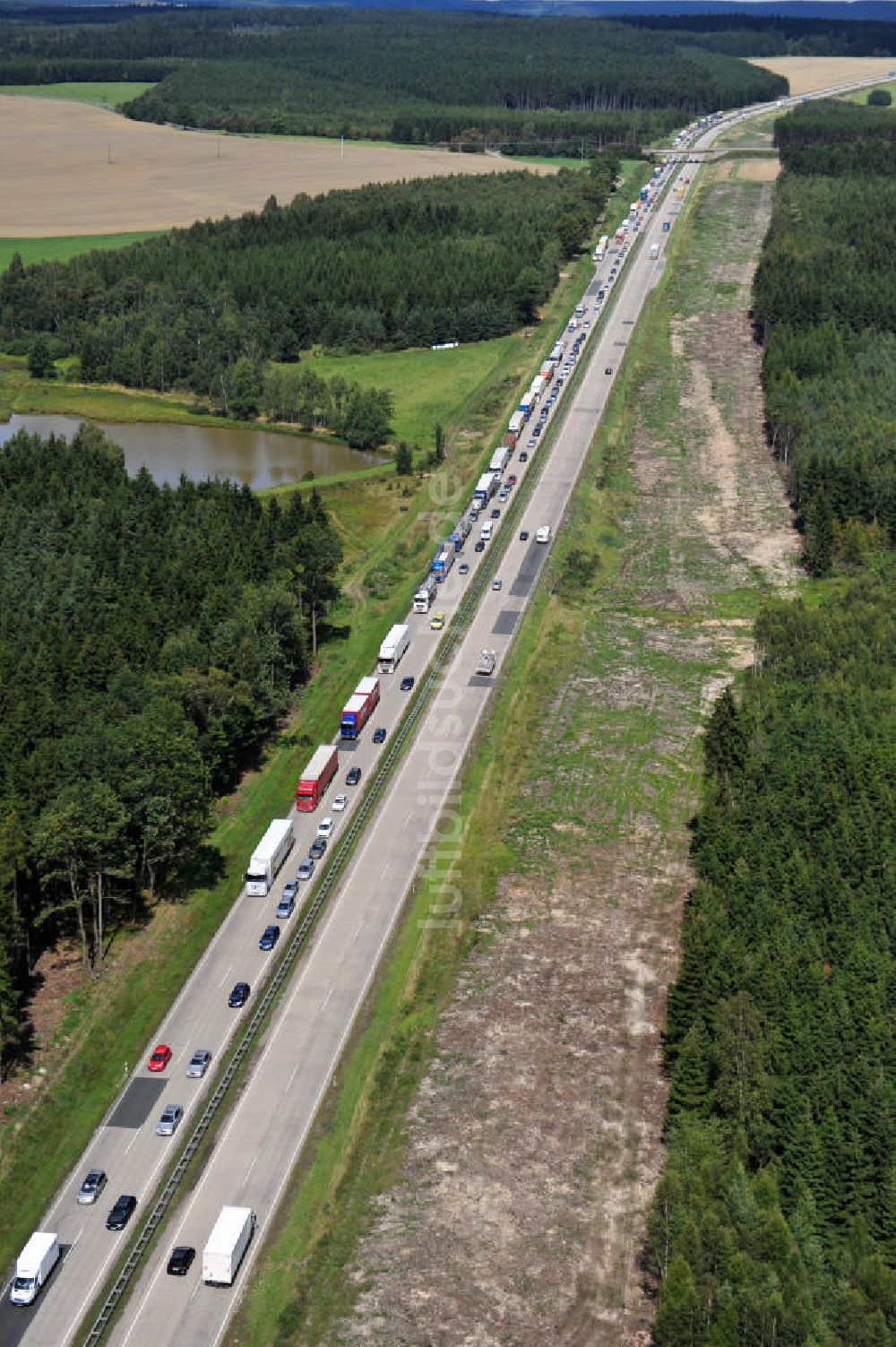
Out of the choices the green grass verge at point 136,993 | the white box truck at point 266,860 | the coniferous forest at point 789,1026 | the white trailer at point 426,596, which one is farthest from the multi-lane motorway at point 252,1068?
the coniferous forest at point 789,1026

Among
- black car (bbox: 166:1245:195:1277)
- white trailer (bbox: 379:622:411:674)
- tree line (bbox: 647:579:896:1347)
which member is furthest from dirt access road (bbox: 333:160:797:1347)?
white trailer (bbox: 379:622:411:674)

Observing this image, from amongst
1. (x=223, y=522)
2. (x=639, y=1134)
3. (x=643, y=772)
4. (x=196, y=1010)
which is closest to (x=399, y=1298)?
(x=639, y=1134)

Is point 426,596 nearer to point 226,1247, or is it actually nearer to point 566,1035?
point 566,1035

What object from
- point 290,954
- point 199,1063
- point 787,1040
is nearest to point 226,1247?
point 199,1063

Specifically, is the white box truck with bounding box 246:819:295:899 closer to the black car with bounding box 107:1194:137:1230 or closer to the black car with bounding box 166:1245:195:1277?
the black car with bounding box 107:1194:137:1230

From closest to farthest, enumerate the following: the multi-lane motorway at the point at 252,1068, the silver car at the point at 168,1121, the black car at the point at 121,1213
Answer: the multi-lane motorway at the point at 252,1068 → the black car at the point at 121,1213 → the silver car at the point at 168,1121

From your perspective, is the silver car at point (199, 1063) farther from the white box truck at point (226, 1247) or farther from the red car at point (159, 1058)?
the white box truck at point (226, 1247)

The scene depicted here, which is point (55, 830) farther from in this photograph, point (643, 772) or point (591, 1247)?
point (643, 772)
